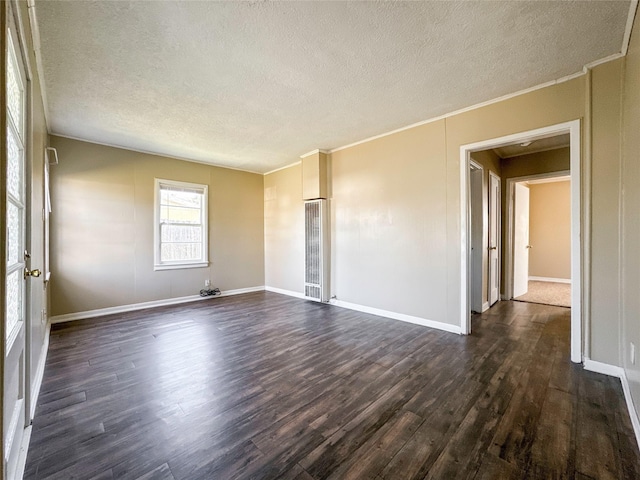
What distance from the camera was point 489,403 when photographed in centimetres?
192

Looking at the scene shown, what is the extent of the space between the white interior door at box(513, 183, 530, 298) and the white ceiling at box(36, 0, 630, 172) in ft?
9.74

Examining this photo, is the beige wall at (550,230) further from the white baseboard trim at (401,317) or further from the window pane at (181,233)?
the window pane at (181,233)

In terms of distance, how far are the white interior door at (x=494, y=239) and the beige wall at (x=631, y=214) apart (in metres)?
2.32

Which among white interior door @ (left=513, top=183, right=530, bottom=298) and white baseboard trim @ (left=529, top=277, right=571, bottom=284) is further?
white baseboard trim @ (left=529, top=277, right=571, bottom=284)

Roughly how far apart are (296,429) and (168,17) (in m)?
2.81

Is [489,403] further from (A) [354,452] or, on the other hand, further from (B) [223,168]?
(B) [223,168]

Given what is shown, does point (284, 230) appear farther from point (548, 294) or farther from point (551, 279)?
point (551, 279)

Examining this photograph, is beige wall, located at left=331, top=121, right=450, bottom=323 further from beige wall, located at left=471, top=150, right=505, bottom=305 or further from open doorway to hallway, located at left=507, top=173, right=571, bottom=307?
open doorway to hallway, located at left=507, top=173, right=571, bottom=307

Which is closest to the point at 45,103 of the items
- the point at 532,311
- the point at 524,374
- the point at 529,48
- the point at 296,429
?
the point at 296,429

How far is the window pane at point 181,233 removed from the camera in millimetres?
4940

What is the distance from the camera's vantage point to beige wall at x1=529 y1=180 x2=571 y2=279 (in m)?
6.87

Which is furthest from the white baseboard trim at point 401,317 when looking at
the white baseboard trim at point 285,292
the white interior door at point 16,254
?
the white interior door at point 16,254

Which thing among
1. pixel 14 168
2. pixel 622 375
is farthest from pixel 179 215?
pixel 622 375

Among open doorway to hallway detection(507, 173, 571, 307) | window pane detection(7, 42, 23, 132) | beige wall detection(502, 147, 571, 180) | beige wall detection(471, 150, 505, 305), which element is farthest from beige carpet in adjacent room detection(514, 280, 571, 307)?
window pane detection(7, 42, 23, 132)
